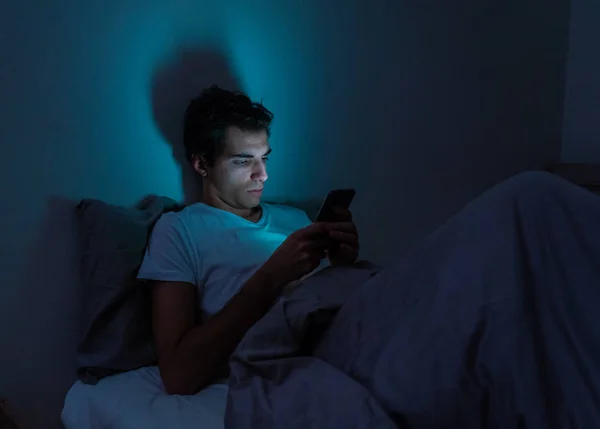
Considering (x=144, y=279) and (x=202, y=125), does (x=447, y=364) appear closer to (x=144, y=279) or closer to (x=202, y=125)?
(x=144, y=279)

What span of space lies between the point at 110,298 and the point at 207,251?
0.21 m

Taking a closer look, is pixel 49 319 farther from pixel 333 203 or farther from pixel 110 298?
pixel 333 203

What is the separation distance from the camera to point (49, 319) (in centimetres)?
109

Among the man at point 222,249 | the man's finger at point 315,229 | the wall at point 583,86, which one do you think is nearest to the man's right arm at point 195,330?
the man at point 222,249

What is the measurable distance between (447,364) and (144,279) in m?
0.66

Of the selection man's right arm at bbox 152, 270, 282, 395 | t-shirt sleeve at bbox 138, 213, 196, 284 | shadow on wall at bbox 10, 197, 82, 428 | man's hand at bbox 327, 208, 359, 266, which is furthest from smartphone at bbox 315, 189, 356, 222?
shadow on wall at bbox 10, 197, 82, 428

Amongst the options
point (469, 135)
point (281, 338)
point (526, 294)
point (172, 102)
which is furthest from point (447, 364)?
point (469, 135)

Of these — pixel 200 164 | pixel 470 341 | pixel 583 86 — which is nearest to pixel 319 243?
pixel 200 164

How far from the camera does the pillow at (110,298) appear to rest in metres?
1.04

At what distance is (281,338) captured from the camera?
79cm

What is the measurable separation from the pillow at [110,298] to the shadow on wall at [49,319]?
1.9 inches

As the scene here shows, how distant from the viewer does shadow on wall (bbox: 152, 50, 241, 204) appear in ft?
4.00

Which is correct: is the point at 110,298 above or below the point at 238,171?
below

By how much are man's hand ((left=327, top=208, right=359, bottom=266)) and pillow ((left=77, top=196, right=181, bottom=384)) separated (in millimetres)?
389
